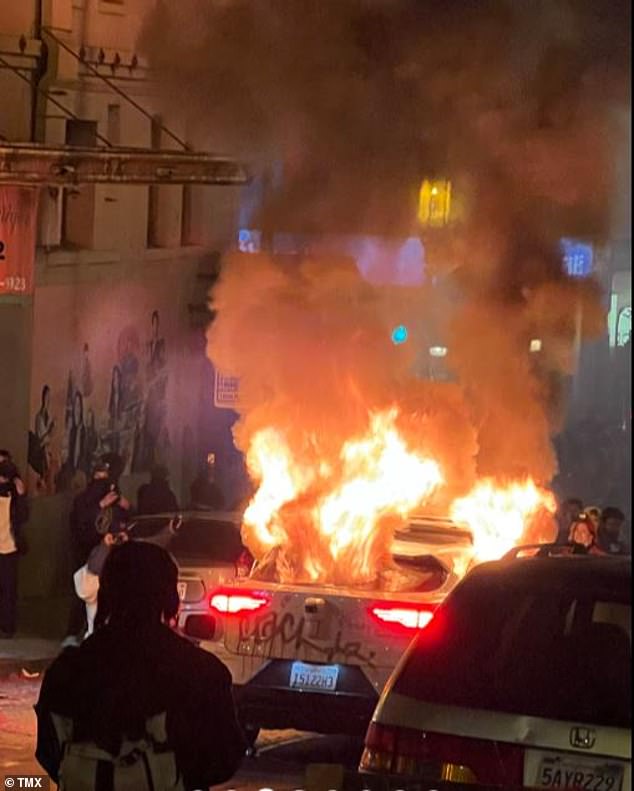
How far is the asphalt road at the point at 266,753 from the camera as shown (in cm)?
1005

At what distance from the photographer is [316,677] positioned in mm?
10117

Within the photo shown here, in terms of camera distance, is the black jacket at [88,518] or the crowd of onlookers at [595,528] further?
the black jacket at [88,518]

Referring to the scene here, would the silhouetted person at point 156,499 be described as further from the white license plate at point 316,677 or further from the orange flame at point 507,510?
the white license plate at point 316,677

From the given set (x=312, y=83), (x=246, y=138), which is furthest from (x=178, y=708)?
(x=246, y=138)

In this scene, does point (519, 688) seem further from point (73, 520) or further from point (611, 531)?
point (73, 520)

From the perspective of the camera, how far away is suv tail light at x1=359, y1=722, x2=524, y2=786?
18.0ft

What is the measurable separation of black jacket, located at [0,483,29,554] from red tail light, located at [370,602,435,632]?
633 centimetres

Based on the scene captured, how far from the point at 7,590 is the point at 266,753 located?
5441 millimetres

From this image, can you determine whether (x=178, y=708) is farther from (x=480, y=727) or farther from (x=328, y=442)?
(x=328, y=442)

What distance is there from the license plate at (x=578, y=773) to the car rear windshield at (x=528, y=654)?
12 cm

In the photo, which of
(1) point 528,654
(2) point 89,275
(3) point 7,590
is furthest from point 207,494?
(1) point 528,654

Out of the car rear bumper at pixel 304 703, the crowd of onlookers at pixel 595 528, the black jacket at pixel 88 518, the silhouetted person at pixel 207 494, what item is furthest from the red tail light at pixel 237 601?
the silhouetted person at pixel 207 494

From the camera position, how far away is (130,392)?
22.2 metres

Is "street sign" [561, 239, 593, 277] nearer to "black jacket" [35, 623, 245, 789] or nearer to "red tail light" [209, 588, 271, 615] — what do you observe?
"red tail light" [209, 588, 271, 615]
